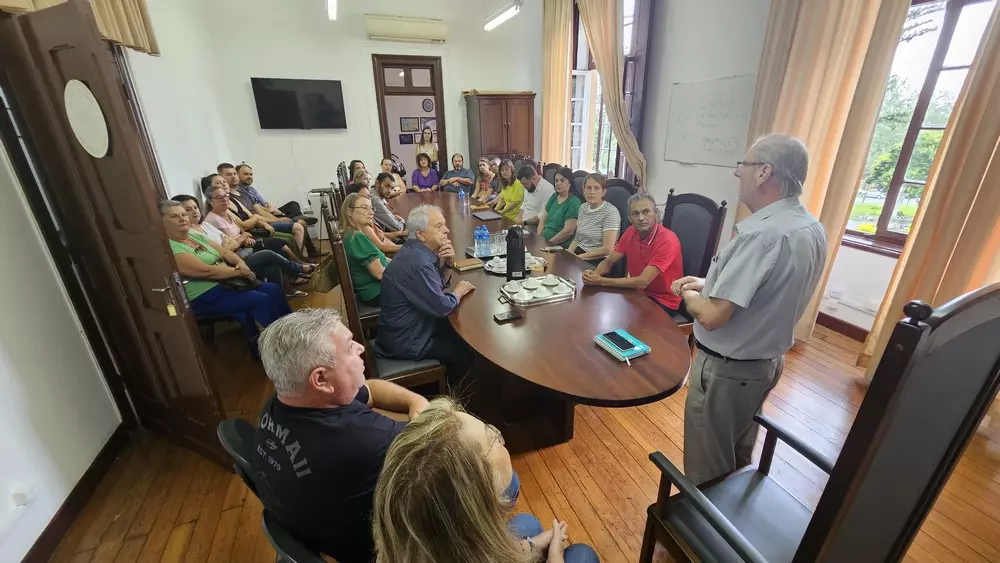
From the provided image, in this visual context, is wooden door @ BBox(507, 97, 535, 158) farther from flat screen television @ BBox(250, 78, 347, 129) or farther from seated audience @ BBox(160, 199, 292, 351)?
seated audience @ BBox(160, 199, 292, 351)

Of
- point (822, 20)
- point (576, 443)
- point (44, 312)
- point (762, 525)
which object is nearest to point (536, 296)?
point (576, 443)

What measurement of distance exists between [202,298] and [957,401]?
10.7 feet

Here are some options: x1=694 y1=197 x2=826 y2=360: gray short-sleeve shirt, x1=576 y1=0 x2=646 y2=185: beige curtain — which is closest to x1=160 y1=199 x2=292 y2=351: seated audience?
x1=694 y1=197 x2=826 y2=360: gray short-sleeve shirt

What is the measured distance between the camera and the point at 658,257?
6.82 ft

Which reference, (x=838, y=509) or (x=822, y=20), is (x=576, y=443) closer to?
(x=838, y=509)

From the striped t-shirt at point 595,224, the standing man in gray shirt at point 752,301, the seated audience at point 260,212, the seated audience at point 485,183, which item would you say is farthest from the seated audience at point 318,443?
the seated audience at point 485,183

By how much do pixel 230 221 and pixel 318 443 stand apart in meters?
3.60

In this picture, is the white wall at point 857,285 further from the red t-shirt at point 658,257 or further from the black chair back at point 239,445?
the black chair back at point 239,445

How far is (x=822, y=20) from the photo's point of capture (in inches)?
99.0

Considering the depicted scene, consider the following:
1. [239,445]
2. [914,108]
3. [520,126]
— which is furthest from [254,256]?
[914,108]

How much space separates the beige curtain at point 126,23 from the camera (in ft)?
7.82

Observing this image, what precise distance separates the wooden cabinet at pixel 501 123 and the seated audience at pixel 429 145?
634 millimetres

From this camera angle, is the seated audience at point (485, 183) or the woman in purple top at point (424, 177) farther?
the woman in purple top at point (424, 177)

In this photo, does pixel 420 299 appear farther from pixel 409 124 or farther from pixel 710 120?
pixel 409 124
